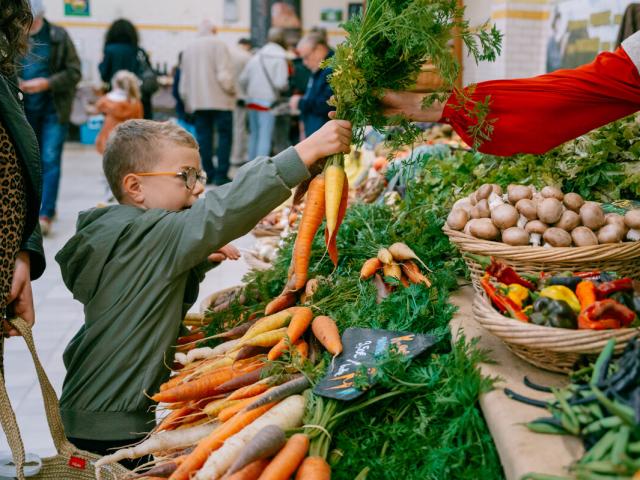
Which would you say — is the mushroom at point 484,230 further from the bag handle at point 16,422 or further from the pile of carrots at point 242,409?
the bag handle at point 16,422

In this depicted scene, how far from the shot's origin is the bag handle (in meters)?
2.18

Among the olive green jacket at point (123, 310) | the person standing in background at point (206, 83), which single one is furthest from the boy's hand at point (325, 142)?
the person standing in background at point (206, 83)

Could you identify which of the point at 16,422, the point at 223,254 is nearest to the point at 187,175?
the point at 223,254

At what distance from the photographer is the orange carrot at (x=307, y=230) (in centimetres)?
260

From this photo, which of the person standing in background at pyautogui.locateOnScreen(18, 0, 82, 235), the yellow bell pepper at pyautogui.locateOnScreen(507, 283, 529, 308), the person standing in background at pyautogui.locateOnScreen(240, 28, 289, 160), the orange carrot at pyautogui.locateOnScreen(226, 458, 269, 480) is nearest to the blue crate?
the person standing in background at pyautogui.locateOnScreen(240, 28, 289, 160)

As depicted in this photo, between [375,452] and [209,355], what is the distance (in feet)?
2.98

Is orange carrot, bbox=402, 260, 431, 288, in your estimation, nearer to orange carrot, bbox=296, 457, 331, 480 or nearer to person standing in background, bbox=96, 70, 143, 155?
orange carrot, bbox=296, 457, 331, 480

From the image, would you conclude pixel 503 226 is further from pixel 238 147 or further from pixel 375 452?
pixel 238 147

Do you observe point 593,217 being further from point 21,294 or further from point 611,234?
point 21,294

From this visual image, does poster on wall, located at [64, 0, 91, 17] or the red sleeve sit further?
poster on wall, located at [64, 0, 91, 17]

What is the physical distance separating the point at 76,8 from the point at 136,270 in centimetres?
1604

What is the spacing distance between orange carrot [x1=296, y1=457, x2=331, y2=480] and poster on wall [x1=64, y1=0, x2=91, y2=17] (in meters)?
16.8

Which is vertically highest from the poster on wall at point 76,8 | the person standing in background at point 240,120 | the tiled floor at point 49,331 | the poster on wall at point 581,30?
the poster on wall at point 76,8

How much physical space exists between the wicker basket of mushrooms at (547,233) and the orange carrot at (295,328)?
584 mm
